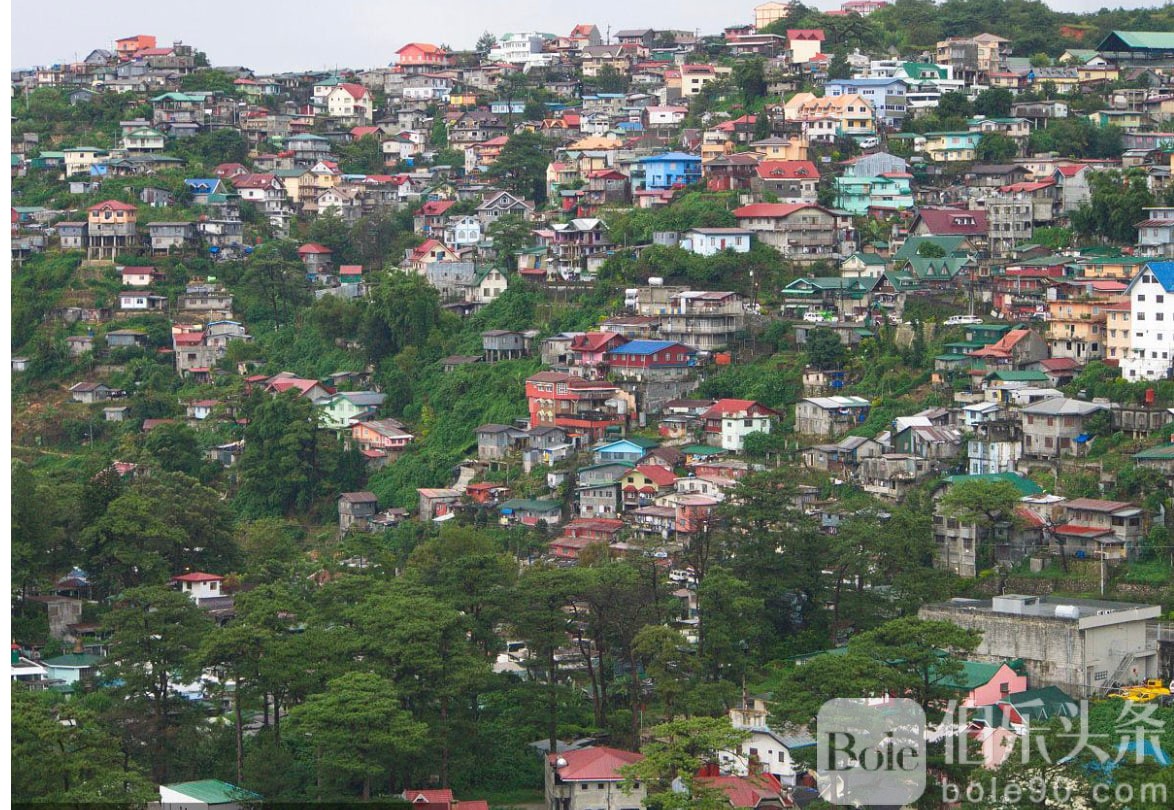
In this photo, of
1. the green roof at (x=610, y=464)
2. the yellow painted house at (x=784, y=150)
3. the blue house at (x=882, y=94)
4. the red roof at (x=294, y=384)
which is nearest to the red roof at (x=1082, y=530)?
the green roof at (x=610, y=464)

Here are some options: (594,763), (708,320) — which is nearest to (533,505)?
(708,320)

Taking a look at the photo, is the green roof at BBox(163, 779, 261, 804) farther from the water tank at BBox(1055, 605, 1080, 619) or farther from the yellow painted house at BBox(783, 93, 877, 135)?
the yellow painted house at BBox(783, 93, 877, 135)

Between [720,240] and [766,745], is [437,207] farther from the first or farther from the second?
[766,745]

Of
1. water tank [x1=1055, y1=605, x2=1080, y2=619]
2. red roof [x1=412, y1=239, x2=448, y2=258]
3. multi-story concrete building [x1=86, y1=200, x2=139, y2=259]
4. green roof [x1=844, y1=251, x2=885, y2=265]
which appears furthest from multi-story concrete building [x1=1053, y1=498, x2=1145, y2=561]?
multi-story concrete building [x1=86, y1=200, x2=139, y2=259]

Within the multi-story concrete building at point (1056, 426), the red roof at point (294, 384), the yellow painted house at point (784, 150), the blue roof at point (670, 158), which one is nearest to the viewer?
the multi-story concrete building at point (1056, 426)

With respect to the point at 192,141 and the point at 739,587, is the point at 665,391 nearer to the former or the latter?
the point at 739,587

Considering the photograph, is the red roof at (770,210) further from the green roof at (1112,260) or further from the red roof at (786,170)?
the green roof at (1112,260)

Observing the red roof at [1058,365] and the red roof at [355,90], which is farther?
the red roof at [355,90]
